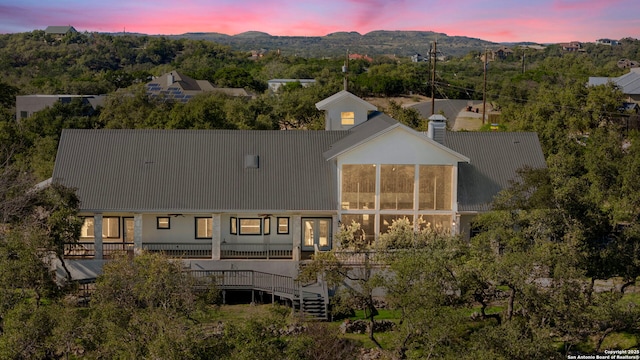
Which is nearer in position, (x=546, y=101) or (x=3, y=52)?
(x=546, y=101)

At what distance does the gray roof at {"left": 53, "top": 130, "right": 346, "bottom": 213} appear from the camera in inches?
1382

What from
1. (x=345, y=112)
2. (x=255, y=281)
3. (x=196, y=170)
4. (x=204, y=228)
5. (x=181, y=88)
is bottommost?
(x=255, y=281)

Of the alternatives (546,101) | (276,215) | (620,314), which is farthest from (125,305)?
(546,101)

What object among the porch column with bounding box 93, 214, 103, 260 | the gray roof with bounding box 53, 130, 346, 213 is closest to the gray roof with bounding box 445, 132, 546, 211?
the gray roof with bounding box 53, 130, 346, 213

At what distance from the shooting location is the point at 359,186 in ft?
116

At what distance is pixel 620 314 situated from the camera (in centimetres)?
2464

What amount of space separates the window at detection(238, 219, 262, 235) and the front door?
7.19 ft

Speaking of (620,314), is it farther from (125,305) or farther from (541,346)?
(125,305)

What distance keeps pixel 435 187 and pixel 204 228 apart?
11.4m

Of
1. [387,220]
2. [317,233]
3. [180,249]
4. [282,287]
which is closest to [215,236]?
[180,249]

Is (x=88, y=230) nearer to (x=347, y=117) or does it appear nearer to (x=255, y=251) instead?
(x=255, y=251)

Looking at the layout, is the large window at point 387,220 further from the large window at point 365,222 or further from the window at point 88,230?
the window at point 88,230

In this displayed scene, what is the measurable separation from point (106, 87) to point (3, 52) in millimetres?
89388

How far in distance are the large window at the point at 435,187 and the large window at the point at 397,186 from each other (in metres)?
0.52
